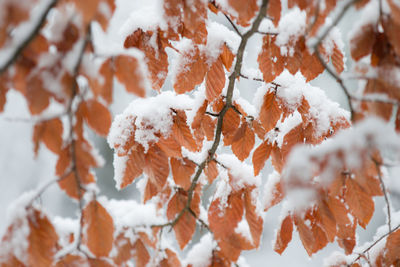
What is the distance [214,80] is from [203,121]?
15 centimetres

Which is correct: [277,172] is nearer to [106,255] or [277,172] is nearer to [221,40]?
[221,40]

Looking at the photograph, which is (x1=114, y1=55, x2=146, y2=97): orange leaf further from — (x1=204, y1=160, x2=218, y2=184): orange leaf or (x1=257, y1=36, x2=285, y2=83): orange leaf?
(x1=204, y1=160, x2=218, y2=184): orange leaf

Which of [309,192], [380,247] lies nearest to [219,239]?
[309,192]

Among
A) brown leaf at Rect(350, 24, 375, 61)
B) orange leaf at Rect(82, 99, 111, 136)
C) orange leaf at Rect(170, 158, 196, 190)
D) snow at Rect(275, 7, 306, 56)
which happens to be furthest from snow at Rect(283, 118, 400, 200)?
orange leaf at Rect(170, 158, 196, 190)

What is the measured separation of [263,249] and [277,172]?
111 inches

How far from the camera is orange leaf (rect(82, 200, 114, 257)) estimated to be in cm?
65

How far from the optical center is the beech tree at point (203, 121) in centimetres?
48

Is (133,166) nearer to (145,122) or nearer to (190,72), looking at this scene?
(145,122)

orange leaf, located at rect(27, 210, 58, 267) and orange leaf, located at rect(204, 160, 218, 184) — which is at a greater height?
orange leaf, located at rect(204, 160, 218, 184)

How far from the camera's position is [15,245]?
59 cm

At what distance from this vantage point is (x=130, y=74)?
1.77ft

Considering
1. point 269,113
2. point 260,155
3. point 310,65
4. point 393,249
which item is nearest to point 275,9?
point 310,65

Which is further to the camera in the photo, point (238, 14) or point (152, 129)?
point (152, 129)

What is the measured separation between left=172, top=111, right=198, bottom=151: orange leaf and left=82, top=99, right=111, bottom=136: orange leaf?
1.23 ft
